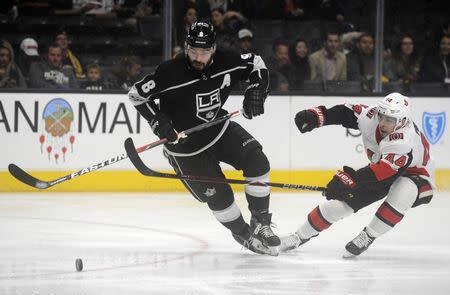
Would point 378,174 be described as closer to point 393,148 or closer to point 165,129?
point 393,148

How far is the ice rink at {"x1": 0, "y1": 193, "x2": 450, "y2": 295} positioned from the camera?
459 centimetres

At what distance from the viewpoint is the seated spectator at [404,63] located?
29.3 feet

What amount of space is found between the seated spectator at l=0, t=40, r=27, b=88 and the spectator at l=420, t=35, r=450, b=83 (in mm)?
3353

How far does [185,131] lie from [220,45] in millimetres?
3413

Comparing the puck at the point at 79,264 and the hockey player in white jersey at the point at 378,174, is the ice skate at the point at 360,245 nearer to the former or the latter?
the hockey player in white jersey at the point at 378,174

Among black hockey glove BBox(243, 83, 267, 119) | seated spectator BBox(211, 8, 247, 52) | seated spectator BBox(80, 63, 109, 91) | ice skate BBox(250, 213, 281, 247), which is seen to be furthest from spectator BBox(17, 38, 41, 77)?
ice skate BBox(250, 213, 281, 247)

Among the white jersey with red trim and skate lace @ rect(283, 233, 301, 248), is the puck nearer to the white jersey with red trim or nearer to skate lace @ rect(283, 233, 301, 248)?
skate lace @ rect(283, 233, 301, 248)

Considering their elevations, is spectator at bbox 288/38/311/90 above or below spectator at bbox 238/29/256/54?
below

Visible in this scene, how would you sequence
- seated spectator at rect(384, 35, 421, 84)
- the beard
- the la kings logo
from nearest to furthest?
the beard
the la kings logo
seated spectator at rect(384, 35, 421, 84)

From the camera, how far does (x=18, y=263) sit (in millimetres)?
5141

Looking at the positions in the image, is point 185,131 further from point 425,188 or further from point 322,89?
point 322,89

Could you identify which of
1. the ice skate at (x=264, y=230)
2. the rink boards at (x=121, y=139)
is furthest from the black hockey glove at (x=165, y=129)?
the rink boards at (x=121, y=139)

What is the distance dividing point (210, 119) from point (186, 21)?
3.13m

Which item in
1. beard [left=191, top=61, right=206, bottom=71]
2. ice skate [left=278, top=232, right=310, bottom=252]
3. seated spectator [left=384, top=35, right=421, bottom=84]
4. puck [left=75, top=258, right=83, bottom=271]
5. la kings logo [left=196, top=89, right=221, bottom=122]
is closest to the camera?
puck [left=75, top=258, right=83, bottom=271]
